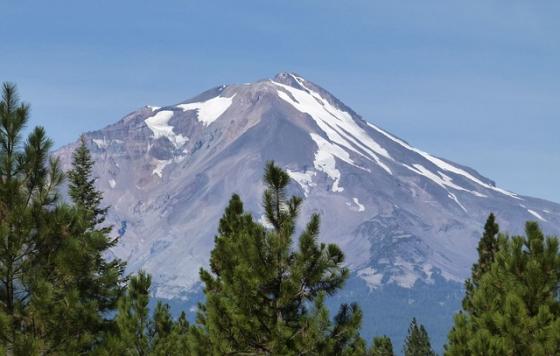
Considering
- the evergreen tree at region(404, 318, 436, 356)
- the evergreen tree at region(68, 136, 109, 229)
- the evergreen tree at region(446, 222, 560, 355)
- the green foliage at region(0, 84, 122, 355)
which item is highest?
the evergreen tree at region(404, 318, 436, 356)

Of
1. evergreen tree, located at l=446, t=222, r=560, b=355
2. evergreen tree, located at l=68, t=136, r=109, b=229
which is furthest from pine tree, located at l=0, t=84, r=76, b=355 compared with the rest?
evergreen tree, located at l=68, t=136, r=109, b=229

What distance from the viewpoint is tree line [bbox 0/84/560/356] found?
19.3m

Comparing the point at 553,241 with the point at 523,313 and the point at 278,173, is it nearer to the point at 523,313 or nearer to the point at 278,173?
the point at 523,313

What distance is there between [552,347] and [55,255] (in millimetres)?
14167

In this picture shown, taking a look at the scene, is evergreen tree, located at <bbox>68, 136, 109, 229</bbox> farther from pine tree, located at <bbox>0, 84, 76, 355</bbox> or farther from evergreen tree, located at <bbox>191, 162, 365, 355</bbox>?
pine tree, located at <bbox>0, 84, 76, 355</bbox>

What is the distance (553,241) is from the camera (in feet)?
90.7

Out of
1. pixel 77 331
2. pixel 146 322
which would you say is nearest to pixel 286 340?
pixel 77 331

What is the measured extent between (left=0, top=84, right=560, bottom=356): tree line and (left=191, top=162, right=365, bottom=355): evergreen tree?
0.03 metres

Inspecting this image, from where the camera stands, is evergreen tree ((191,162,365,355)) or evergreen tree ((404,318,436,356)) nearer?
evergreen tree ((191,162,365,355))

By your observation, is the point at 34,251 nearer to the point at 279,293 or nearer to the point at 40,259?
the point at 40,259

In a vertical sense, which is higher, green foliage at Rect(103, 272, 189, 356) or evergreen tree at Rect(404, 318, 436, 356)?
evergreen tree at Rect(404, 318, 436, 356)

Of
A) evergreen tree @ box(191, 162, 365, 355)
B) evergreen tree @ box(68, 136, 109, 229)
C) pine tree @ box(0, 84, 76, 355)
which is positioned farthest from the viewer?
evergreen tree @ box(68, 136, 109, 229)

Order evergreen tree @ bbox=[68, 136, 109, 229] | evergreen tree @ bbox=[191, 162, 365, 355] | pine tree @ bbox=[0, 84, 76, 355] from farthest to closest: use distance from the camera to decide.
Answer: evergreen tree @ bbox=[68, 136, 109, 229], evergreen tree @ bbox=[191, 162, 365, 355], pine tree @ bbox=[0, 84, 76, 355]

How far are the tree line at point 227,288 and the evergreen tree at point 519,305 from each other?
0.03 m
